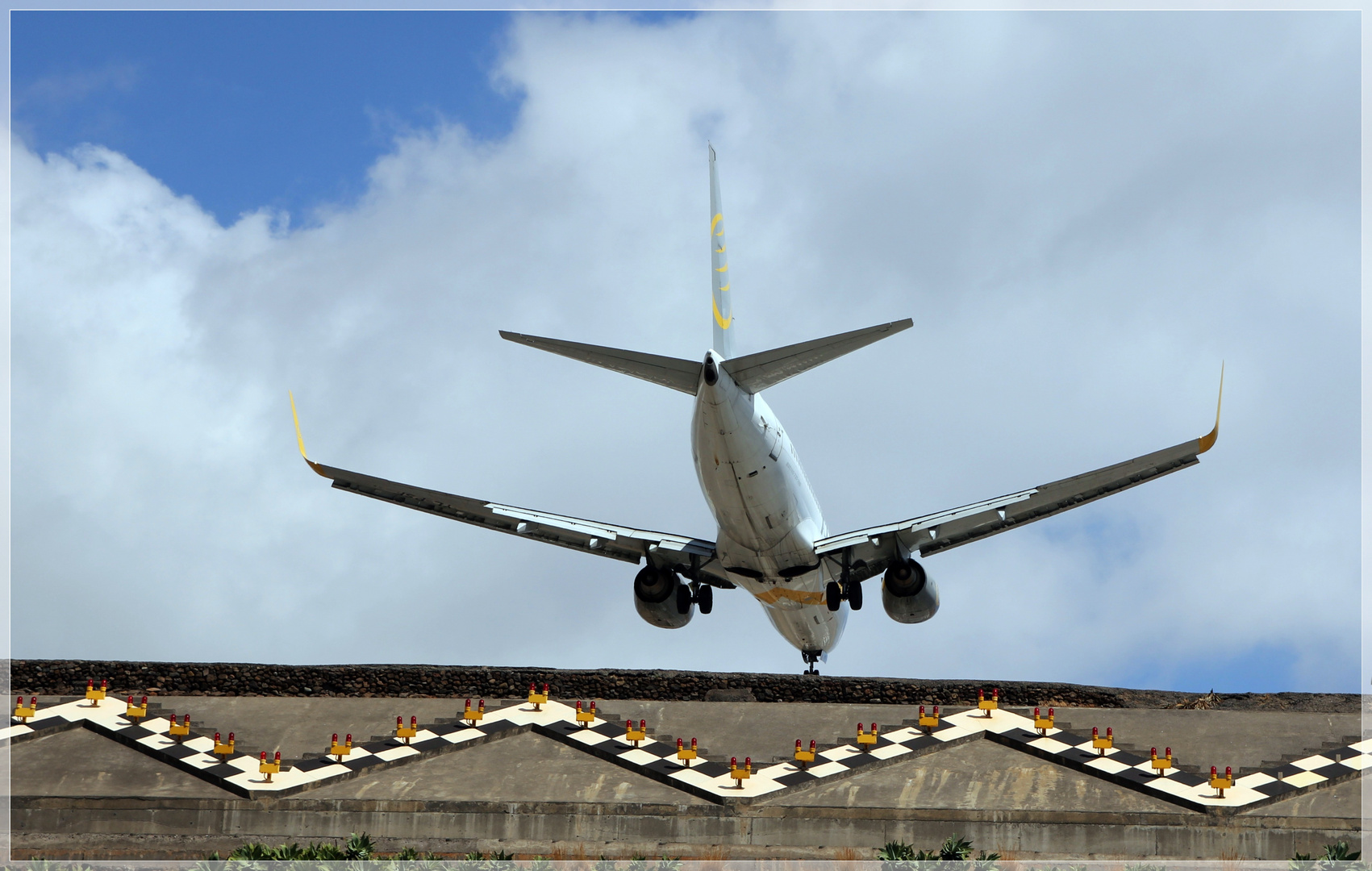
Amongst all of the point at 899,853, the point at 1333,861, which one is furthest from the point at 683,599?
the point at 1333,861

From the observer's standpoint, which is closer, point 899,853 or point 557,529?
point 899,853

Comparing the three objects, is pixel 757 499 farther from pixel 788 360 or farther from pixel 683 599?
pixel 683 599

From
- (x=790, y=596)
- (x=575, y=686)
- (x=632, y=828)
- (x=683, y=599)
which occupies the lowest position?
(x=632, y=828)

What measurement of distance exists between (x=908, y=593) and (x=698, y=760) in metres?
6.02

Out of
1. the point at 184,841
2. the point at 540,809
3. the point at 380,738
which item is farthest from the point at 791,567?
the point at 184,841

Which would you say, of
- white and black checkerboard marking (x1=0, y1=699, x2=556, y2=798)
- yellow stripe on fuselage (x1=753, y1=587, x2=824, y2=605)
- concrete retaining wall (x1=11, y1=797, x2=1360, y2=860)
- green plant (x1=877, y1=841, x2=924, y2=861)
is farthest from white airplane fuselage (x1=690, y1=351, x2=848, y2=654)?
green plant (x1=877, y1=841, x2=924, y2=861)

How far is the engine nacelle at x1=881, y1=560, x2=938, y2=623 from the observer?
33656 millimetres

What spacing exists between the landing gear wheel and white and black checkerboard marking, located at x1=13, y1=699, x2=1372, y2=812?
3.17 meters

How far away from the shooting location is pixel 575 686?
3909 cm

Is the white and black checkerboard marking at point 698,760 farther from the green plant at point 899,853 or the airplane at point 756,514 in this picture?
the green plant at point 899,853

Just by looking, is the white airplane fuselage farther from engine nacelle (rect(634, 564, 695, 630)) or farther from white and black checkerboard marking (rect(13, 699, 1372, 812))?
white and black checkerboard marking (rect(13, 699, 1372, 812))

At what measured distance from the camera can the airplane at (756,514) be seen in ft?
93.5

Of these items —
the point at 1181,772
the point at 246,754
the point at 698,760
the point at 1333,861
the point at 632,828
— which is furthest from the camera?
the point at 246,754

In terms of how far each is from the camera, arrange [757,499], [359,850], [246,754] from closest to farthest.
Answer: [359,850], [757,499], [246,754]
